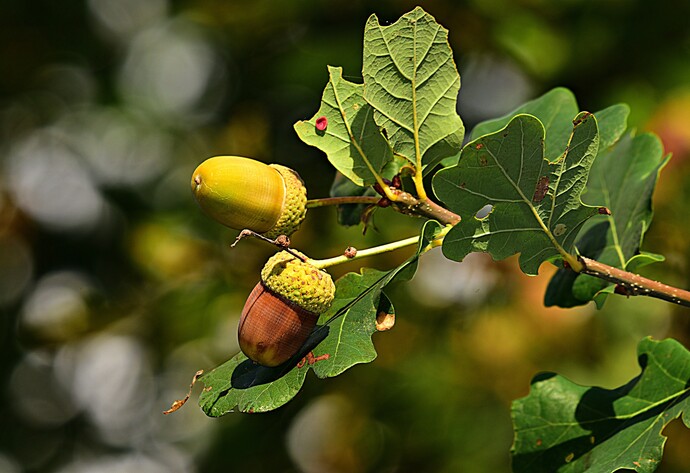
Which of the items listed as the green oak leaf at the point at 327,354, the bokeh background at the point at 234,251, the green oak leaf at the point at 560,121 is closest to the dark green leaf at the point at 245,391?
the green oak leaf at the point at 327,354

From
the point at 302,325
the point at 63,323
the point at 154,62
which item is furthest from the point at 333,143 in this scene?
the point at 154,62

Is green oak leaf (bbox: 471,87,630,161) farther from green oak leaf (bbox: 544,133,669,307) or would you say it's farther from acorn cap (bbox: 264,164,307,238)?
acorn cap (bbox: 264,164,307,238)

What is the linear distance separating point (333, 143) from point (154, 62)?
2.52 meters

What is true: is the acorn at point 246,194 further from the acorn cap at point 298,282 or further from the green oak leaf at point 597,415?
the green oak leaf at point 597,415

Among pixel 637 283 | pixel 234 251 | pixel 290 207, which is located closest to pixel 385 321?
pixel 290 207

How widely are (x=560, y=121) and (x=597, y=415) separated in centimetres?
34

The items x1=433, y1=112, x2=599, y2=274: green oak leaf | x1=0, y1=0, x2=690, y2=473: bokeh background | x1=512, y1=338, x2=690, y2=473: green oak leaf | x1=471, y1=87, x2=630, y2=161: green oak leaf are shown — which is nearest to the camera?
x1=433, y1=112, x2=599, y2=274: green oak leaf

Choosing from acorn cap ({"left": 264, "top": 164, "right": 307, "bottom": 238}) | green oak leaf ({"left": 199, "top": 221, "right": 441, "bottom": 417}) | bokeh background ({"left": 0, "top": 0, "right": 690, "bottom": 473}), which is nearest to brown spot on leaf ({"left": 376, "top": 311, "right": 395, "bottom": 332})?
green oak leaf ({"left": 199, "top": 221, "right": 441, "bottom": 417})

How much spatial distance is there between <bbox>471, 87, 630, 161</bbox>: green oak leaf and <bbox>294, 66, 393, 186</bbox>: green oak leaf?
0.72 ft

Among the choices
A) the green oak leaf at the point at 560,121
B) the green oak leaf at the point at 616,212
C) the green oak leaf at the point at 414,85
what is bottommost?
the green oak leaf at the point at 616,212

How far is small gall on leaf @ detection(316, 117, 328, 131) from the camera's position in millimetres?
788

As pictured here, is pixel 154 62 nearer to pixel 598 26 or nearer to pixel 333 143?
pixel 598 26

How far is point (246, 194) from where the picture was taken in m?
0.76

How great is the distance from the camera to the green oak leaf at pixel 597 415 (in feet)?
2.75
